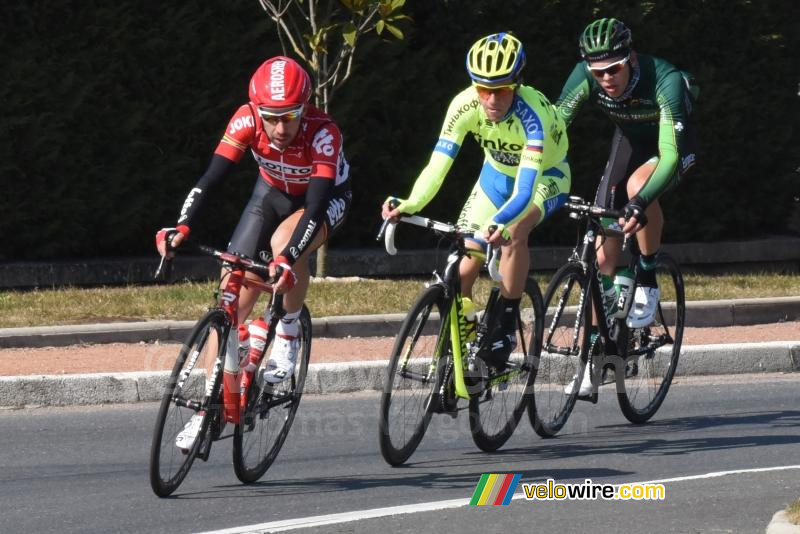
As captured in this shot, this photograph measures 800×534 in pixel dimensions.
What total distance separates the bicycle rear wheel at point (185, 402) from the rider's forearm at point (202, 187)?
472 mm

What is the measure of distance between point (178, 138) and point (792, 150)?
7534mm

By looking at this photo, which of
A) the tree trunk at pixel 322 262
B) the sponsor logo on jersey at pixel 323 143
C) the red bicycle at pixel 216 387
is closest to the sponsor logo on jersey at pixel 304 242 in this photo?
the red bicycle at pixel 216 387

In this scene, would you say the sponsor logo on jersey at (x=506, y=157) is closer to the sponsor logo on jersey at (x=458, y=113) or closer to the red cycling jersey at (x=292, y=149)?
the sponsor logo on jersey at (x=458, y=113)

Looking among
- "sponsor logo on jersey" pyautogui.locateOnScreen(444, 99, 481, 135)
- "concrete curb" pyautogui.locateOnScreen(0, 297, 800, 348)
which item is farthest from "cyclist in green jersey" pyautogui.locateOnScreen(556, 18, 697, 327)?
"concrete curb" pyautogui.locateOnScreen(0, 297, 800, 348)

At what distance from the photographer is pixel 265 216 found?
735 centimetres

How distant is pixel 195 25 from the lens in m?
13.8

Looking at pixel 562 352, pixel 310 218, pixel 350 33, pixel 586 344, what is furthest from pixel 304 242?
pixel 350 33

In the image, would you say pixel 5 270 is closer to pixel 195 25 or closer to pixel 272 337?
pixel 195 25

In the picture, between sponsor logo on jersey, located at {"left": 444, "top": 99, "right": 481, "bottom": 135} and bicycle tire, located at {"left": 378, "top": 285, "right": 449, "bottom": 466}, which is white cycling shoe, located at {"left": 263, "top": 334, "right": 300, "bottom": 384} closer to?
bicycle tire, located at {"left": 378, "top": 285, "right": 449, "bottom": 466}

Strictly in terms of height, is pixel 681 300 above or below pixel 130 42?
below

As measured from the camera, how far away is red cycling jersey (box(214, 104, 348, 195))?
709 cm

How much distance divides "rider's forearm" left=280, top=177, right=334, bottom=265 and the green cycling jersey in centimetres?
198

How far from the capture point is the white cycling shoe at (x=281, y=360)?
23.8 feet

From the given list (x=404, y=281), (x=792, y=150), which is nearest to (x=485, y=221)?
(x=404, y=281)
